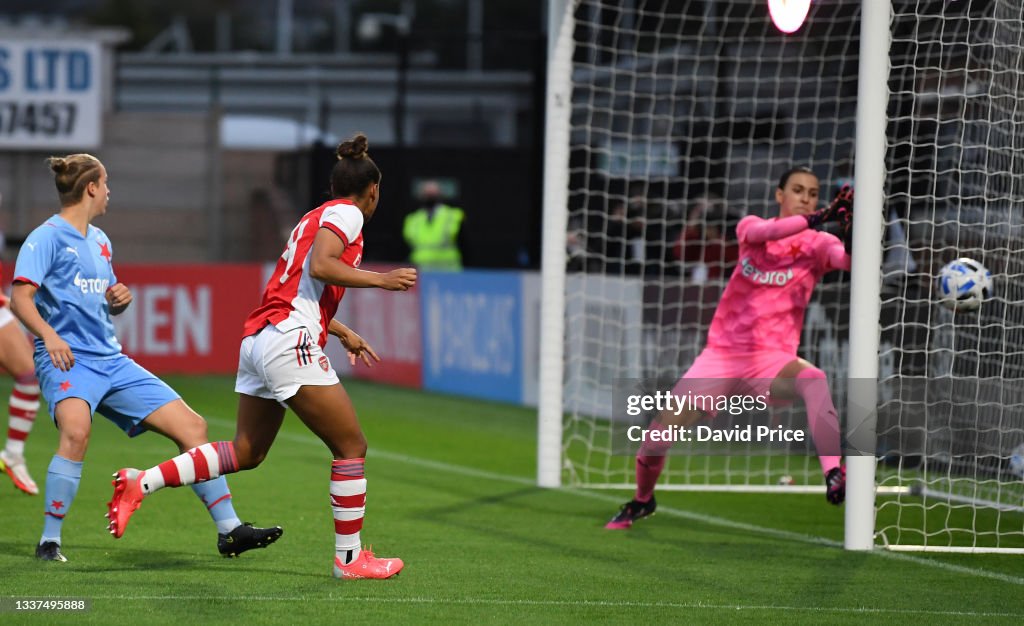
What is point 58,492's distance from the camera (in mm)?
6930

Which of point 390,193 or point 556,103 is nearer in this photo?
point 556,103

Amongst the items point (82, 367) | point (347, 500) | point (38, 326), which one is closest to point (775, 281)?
point (347, 500)

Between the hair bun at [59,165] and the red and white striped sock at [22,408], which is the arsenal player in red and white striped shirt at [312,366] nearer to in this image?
the hair bun at [59,165]

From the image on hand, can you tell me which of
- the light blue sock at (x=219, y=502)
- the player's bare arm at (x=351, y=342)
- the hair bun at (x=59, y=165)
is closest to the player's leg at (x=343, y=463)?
the player's bare arm at (x=351, y=342)

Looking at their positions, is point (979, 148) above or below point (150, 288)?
above

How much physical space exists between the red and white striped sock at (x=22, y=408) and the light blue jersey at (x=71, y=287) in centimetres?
281

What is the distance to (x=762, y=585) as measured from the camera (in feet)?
22.5

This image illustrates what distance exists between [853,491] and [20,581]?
3942 mm

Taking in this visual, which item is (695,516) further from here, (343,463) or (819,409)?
(343,463)

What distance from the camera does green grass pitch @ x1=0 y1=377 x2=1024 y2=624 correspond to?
616 centimetres

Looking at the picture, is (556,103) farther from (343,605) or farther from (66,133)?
(66,133)

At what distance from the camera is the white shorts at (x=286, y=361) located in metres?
6.29

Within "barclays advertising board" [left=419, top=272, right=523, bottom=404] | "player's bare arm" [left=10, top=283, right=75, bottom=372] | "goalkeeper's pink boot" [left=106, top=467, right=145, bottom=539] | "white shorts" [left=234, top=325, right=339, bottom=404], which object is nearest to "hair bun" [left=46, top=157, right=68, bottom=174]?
"player's bare arm" [left=10, top=283, right=75, bottom=372]

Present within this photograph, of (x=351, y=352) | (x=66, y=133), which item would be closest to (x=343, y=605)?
(x=351, y=352)
